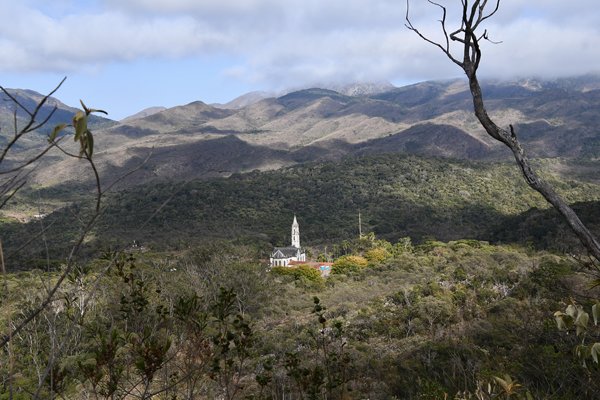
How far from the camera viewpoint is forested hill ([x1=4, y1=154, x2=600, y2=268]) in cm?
5567

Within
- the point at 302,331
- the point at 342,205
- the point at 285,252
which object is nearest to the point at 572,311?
the point at 302,331

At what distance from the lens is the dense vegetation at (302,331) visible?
2646 mm

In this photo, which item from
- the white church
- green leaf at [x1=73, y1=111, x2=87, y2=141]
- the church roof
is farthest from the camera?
the church roof

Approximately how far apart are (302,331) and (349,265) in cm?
1901

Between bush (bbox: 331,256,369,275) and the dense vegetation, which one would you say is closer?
the dense vegetation

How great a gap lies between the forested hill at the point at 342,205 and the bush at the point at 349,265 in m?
13.9

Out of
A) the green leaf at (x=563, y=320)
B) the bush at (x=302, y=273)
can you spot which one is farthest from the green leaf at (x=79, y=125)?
the bush at (x=302, y=273)

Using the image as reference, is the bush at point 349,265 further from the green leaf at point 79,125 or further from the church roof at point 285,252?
the green leaf at point 79,125

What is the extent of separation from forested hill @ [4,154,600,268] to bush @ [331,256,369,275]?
13877 mm

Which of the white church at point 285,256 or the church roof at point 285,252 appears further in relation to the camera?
the church roof at point 285,252

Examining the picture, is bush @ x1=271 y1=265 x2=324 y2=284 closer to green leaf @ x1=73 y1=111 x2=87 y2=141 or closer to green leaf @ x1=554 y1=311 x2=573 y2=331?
green leaf @ x1=554 y1=311 x2=573 y2=331

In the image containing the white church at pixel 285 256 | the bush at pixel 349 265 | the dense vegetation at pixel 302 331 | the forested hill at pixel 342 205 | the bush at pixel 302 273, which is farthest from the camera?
the forested hill at pixel 342 205

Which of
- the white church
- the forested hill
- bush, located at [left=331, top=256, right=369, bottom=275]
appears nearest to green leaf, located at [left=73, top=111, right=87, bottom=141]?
bush, located at [left=331, top=256, right=369, bottom=275]

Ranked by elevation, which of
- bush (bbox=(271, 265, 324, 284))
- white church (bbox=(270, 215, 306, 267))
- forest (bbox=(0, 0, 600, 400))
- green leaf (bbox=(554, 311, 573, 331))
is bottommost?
white church (bbox=(270, 215, 306, 267))
